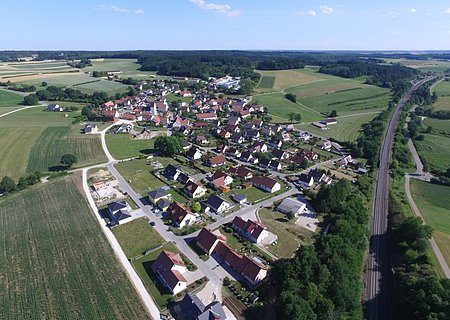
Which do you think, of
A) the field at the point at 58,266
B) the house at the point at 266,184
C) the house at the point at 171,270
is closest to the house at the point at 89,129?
the field at the point at 58,266

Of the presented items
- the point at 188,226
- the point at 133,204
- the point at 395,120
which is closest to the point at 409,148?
the point at 395,120

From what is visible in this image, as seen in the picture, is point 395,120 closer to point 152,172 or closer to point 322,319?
point 152,172

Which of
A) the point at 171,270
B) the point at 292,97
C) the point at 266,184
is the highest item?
the point at 292,97

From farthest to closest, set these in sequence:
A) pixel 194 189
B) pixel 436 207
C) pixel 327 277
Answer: pixel 194 189
pixel 436 207
pixel 327 277

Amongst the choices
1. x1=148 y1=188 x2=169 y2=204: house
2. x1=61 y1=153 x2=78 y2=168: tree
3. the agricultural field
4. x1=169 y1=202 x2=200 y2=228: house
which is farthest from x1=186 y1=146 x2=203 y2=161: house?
the agricultural field

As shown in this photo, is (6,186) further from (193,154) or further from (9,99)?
(9,99)

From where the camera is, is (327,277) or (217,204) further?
(217,204)

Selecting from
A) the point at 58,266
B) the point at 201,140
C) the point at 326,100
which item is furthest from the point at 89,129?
the point at 326,100

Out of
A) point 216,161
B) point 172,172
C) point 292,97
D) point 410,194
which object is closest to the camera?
point 410,194
